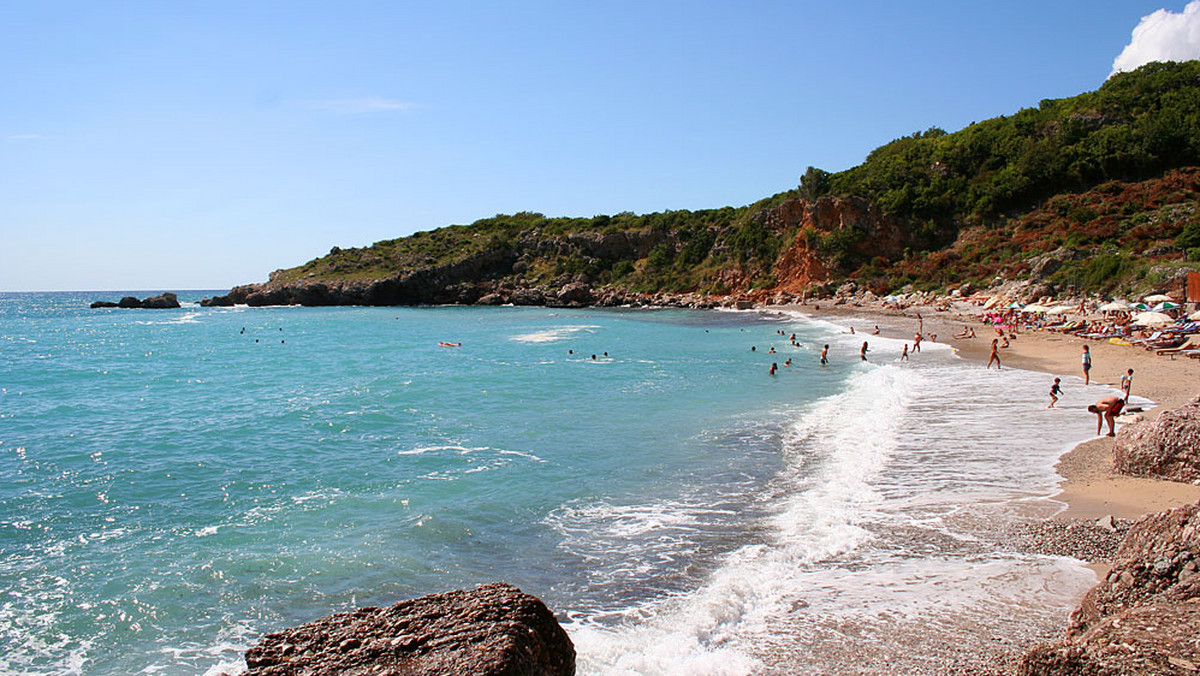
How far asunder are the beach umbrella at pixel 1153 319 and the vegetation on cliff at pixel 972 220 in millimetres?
8953

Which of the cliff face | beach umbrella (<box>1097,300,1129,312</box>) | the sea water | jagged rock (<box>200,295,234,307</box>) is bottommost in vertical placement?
the sea water

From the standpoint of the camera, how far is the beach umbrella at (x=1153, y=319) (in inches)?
1203

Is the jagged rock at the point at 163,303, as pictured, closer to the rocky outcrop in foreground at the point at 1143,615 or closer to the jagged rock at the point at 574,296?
the jagged rock at the point at 574,296

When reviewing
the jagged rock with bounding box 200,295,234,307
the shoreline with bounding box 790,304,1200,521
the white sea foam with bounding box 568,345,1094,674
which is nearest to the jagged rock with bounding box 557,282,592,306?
the shoreline with bounding box 790,304,1200,521

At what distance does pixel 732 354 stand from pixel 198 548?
1197 inches

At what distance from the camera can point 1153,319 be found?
30.9m

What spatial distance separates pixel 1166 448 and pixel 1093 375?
1478cm

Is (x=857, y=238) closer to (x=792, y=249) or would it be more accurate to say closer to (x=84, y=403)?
(x=792, y=249)

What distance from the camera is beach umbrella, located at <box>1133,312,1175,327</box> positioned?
30567 mm

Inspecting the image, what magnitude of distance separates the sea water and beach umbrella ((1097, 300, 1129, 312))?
13.0m

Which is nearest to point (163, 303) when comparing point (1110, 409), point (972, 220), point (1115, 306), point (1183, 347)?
point (972, 220)

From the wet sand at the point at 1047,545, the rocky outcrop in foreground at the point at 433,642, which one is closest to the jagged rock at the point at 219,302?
the wet sand at the point at 1047,545

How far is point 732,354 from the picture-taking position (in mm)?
38312

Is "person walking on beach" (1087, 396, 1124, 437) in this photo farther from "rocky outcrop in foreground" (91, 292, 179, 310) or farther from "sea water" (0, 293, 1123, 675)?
"rocky outcrop in foreground" (91, 292, 179, 310)
